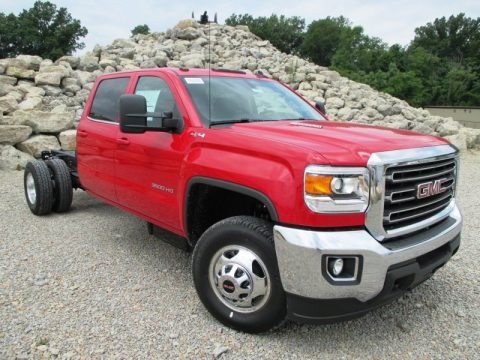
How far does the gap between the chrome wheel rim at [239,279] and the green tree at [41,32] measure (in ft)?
186

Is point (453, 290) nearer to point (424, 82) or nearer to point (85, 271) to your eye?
point (85, 271)

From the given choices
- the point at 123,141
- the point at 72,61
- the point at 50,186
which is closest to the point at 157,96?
the point at 123,141

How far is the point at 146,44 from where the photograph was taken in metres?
21.4

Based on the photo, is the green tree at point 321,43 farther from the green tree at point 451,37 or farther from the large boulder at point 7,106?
the large boulder at point 7,106

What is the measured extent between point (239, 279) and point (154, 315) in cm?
86

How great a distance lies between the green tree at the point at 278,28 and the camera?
73.6 metres

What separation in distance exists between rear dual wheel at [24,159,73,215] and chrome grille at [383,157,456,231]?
464 cm

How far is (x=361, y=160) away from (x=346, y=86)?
16680 millimetres

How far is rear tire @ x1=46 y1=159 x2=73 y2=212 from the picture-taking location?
19.4 ft

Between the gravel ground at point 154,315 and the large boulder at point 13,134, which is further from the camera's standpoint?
the large boulder at point 13,134

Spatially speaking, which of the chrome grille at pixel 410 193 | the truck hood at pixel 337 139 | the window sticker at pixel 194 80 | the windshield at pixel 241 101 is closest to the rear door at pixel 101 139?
the window sticker at pixel 194 80

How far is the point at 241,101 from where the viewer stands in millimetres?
3986

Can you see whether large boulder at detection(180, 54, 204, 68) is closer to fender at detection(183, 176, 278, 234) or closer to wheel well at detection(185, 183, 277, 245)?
wheel well at detection(185, 183, 277, 245)

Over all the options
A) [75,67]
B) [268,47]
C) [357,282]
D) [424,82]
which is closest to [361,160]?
[357,282]
